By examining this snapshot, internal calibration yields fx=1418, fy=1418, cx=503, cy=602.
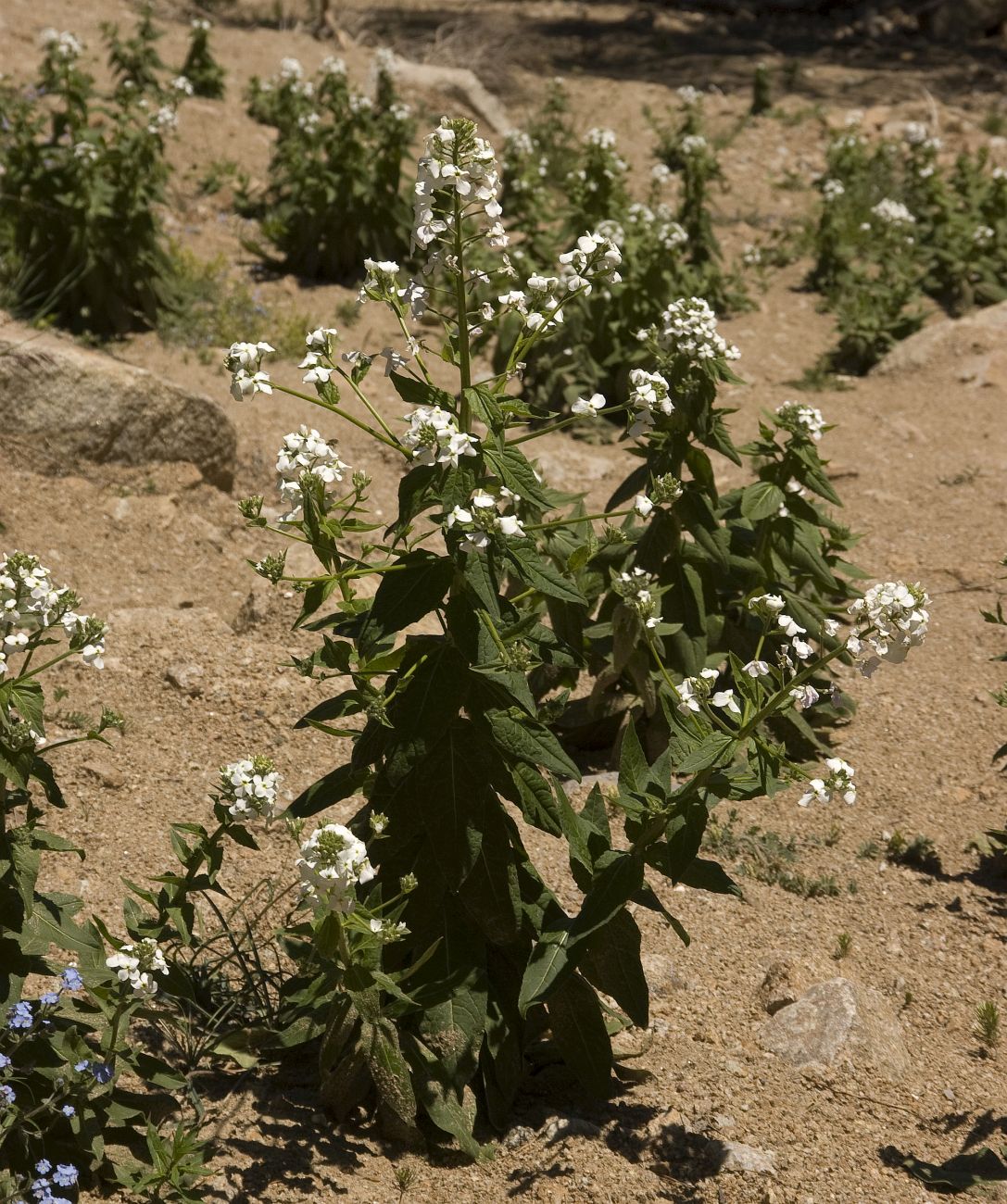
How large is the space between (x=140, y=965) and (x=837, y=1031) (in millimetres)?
1819

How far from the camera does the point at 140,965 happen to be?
2965 millimetres

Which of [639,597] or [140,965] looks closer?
[140,965]

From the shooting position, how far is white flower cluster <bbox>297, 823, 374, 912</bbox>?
8.89 feet

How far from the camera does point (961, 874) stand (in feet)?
15.0

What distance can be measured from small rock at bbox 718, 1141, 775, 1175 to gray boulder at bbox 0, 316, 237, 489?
4200 millimetres

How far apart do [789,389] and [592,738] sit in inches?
149

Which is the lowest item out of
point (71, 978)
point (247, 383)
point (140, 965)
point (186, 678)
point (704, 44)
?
point (186, 678)

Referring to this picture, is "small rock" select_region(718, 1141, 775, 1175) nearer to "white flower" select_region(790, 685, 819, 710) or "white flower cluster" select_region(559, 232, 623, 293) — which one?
"white flower" select_region(790, 685, 819, 710)

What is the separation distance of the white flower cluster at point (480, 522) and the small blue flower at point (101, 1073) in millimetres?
1279

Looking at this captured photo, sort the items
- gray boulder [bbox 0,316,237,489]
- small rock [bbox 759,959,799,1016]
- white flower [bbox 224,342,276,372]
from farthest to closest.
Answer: gray boulder [bbox 0,316,237,489]
small rock [bbox 759,959,799,1016]
white flower [bbox 224,342,276,372]

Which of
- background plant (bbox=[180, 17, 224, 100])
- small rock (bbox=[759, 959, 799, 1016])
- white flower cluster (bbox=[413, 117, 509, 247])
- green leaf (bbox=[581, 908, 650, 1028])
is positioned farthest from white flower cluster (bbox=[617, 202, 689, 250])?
green leaf (bbox=[581, 908, 650, 1028])

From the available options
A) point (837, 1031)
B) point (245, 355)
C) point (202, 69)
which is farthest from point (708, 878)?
point (202, 69)

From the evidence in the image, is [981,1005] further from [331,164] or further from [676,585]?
[331,164]

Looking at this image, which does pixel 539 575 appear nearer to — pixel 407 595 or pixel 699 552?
pixel 407 595
